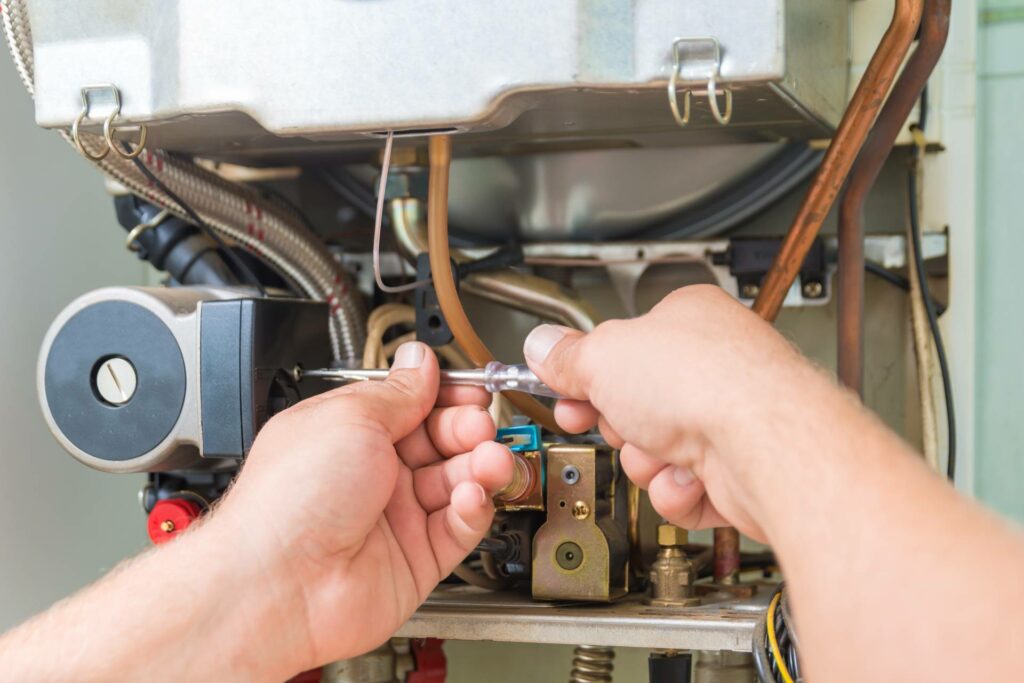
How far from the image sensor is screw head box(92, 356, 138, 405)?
94 cm

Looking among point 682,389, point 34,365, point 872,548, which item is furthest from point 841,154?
point 34,365

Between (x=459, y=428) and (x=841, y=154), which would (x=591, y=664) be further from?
(x=841, y=154)

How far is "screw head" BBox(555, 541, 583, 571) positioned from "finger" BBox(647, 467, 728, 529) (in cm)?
11

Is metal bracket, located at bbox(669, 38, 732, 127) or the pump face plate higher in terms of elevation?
metal bracket, located at bbox(669, 38, 732, 127)

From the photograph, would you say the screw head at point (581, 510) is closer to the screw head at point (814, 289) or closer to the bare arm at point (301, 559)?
the bare arm at point (301, 559)

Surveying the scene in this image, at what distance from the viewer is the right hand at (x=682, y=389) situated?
2.15ft

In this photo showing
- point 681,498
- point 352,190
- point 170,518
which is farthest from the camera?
point 352,190

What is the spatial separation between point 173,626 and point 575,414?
0.32m

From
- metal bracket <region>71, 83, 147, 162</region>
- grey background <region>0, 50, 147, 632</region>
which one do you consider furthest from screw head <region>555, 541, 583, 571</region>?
grey background <region>0, 50, 147, 632</region>

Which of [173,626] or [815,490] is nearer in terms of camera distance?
[815,490]

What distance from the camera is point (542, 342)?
2.75 feet

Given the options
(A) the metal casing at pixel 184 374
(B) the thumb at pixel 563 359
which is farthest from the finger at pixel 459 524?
(A) the metal casing at pixel 184 374

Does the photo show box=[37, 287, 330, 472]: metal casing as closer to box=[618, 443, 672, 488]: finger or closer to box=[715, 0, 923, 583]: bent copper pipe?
box=[618, 443, 672, 488]: finger

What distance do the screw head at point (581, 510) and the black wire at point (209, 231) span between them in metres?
0.36
